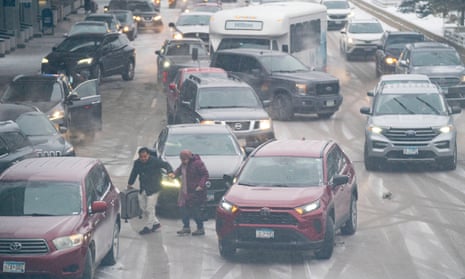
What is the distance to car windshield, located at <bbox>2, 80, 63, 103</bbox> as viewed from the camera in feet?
99.3

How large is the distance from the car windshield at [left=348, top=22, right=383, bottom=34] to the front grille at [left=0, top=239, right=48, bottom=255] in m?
39.2

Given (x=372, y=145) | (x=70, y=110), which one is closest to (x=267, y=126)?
(x=372, y=145)

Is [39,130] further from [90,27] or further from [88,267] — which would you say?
[90,27]

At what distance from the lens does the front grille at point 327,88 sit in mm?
35156

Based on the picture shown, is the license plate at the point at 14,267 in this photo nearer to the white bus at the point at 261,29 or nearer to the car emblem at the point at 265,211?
the car emblem at the point at 265,211

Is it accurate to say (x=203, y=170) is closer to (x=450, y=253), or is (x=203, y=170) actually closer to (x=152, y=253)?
(x=152, y=253)

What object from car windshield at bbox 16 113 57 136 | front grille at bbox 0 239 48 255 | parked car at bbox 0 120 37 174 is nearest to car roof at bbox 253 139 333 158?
parked car at bbox 0 120 37 174

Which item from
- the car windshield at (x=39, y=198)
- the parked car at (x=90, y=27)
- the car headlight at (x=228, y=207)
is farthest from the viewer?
the parked car at (x=90, y=27)

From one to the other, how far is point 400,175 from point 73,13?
2210 inches

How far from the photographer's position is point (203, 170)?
20.0 m

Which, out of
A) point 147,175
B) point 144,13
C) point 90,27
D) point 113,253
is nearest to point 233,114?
point 147,175

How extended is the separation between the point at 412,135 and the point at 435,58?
1180 centimetres

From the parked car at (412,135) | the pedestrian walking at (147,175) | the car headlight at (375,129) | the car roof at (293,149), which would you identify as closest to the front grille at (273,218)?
the car roof at (293,149)

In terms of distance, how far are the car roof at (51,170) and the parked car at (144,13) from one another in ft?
167
